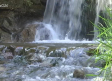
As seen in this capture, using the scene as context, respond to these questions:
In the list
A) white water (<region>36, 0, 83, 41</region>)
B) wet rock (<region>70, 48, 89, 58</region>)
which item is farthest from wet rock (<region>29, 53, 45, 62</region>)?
white water (<region>36, 0, 83, 41</region>)

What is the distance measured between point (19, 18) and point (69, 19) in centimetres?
330

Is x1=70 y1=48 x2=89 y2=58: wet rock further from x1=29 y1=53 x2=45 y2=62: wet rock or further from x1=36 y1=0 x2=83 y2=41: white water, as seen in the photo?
x1=36 y1=0 x2=83 y2=41: white water

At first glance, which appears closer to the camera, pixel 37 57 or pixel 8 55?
pixel 37 57

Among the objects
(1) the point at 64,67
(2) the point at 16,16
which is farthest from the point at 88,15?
(1) the point at 64,67

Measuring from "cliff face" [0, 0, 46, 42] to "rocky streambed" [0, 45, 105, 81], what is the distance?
3.54 metres

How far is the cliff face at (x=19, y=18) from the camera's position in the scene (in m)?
9.88

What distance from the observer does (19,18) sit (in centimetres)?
1112

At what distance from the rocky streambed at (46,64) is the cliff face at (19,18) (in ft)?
11.6

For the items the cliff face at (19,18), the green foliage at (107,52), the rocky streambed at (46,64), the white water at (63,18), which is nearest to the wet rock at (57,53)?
the rocky streambed at (46,64)

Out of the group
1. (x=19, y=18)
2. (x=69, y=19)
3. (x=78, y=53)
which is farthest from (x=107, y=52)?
(x=19, y=18)

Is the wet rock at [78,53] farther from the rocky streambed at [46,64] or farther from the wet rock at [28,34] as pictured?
the wet rock at [28,34]

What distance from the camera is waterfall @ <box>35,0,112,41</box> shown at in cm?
1020

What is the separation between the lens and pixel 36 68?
450 centimetres

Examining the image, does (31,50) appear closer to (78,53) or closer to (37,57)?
(37,57)
